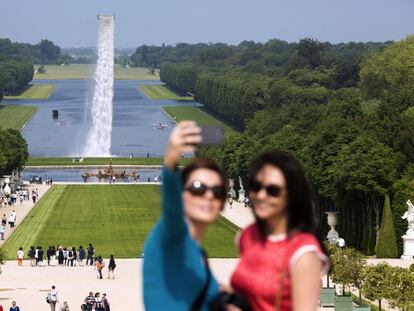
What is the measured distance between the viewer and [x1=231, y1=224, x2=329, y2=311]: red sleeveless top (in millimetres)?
5559

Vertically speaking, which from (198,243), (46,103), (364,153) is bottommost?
(46,103)

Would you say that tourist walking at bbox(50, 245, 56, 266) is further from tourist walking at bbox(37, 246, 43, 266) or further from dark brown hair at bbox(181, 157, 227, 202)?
dark brown hair at bbox(181, 157, 227, 202)

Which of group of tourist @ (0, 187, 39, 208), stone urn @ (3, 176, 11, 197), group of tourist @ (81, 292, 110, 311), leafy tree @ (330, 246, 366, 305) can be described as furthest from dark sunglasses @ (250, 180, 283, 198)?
stone urn @ (3, 176, 11, 197)

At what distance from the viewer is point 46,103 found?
170 m

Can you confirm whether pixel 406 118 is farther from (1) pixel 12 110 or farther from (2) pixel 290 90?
(1) pixel 12 110

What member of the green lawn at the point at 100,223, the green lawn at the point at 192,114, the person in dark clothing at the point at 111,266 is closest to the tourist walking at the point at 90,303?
the person in dark clothing at the point at 111,266

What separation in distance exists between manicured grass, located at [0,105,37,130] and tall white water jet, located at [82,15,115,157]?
21.3 ft

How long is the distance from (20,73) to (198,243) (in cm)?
18827

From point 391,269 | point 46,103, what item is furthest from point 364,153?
point 46,103

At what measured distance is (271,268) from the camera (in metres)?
5.64

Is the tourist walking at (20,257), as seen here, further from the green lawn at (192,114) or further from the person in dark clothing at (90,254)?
the green lawn at (192,114)

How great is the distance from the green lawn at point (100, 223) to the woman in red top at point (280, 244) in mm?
38351

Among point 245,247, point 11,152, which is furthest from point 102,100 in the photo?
point 245,247

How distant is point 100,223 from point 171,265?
50341 millimetres
